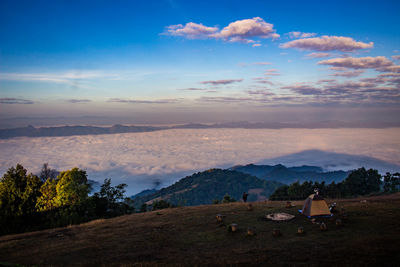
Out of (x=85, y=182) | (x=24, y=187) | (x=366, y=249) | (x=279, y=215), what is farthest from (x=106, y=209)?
(x=366, y=249)

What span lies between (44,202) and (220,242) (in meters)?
40.0

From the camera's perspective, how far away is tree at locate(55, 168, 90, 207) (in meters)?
49.6

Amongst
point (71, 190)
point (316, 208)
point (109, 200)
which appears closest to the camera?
point (316, 208)

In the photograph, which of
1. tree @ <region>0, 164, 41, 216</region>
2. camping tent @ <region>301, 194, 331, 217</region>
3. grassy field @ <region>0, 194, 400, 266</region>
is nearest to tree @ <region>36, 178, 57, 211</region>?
tree @ <region>0, 164, 41, 216</region>

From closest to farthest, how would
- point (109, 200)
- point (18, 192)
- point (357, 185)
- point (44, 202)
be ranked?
1. point (18, 192)
2. point (44, 202)
3. point (109, 200)
4. point (357, 185)

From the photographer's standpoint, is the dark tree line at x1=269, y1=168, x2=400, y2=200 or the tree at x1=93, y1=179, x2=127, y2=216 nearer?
the tree at x1=93, y1=179, x2=127, y2=216

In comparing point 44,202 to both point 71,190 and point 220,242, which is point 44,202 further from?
point 220,242

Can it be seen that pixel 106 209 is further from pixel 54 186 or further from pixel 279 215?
pixel 279 215

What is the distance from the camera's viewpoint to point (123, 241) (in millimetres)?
26578

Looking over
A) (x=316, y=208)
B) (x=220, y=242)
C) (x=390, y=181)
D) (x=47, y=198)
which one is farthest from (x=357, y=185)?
(x=47, y=198)

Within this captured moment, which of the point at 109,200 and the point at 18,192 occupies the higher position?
the point at 18,192

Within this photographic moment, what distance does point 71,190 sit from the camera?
1999 inches

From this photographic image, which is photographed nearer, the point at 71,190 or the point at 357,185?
the point at 71,190

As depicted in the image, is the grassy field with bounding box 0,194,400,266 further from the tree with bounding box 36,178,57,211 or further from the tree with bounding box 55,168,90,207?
the tree with bounding box 36,178,57,211
